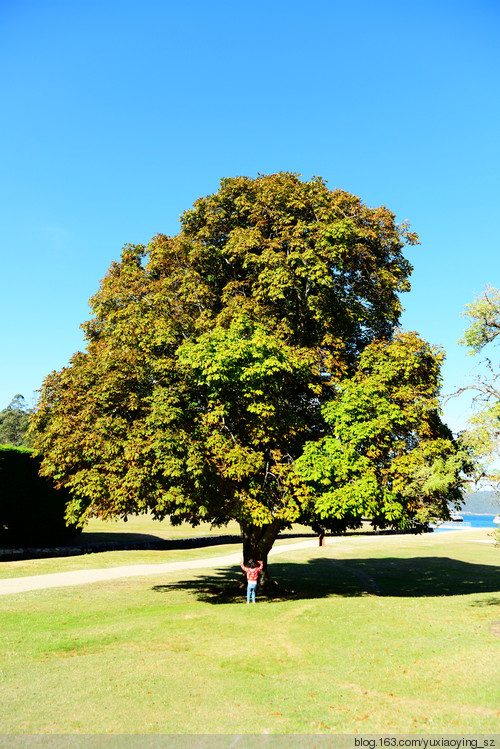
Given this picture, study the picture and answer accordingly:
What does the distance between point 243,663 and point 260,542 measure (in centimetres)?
962

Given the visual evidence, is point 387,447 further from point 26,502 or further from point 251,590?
point 26,502

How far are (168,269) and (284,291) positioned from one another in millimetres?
5406

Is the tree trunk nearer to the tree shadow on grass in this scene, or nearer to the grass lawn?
the tree shadow on grass

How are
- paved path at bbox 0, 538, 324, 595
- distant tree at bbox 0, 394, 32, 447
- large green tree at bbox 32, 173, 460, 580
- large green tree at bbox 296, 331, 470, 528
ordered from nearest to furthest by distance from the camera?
large green tree at bbox 296, 331, 470, 528 < large green tree at bbox 32, 173, 460, 580 < paved path at bbox 0, 538, 324, 595 < distant tree at bbox 0, 394, 32, 447

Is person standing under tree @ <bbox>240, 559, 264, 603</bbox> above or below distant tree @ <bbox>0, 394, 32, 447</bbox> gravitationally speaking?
below

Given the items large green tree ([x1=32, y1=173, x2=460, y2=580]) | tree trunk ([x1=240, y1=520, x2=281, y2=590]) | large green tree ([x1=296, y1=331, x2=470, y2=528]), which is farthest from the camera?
tree trunk ([x1=240, y1=520, x2=281, y2=590])

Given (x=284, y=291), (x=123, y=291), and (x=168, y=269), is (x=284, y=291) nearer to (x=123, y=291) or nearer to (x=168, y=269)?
(x=168, y=269)

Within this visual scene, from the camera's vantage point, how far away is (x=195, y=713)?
27.8 feet

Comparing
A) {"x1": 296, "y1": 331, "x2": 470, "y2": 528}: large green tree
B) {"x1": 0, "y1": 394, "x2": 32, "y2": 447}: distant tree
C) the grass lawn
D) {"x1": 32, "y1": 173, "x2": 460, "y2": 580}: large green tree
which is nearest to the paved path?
the grass lawn

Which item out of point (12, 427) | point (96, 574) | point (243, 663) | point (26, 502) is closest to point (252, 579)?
point (243, 663)

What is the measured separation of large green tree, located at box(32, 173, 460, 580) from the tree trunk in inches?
3.4

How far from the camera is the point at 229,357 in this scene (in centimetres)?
1641

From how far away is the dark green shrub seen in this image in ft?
100

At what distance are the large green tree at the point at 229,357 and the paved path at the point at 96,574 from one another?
5.88m
